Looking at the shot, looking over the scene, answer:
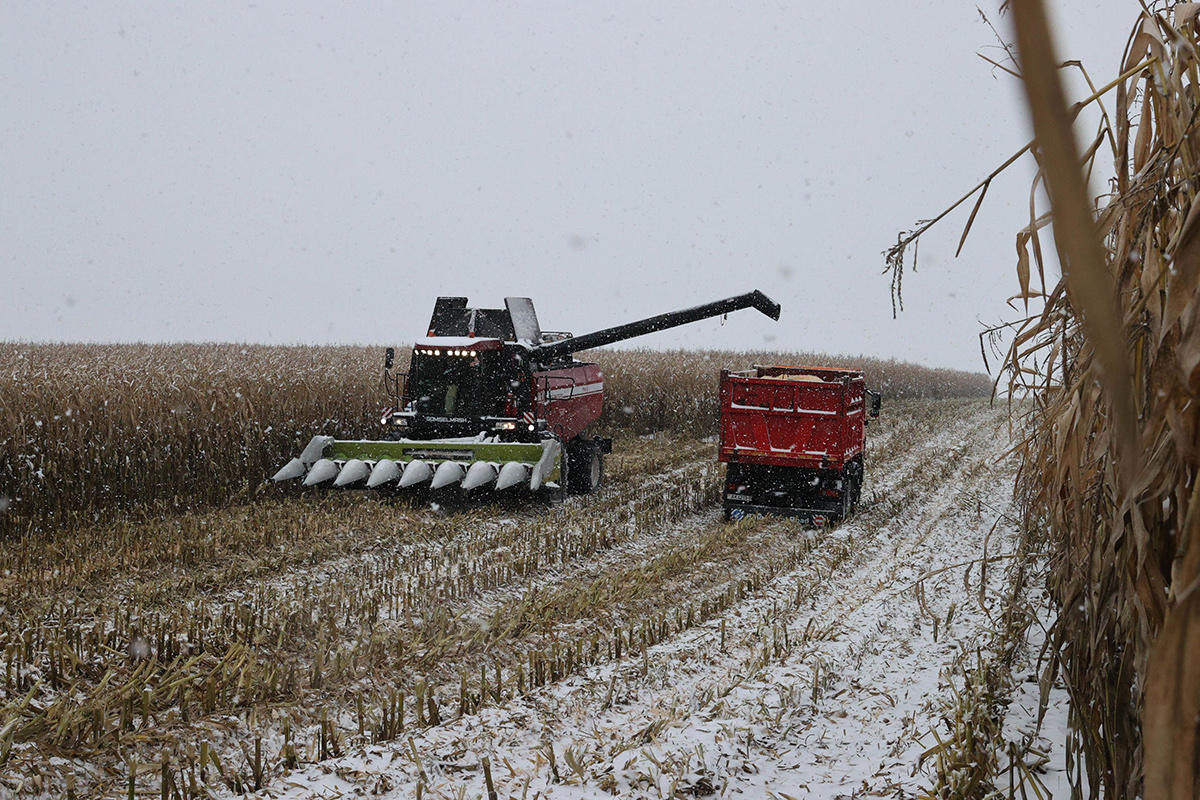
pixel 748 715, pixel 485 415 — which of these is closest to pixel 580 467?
pixel 485 415

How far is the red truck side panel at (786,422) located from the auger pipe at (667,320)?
179cm

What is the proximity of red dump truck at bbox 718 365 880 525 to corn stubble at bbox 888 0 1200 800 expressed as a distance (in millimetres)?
7514

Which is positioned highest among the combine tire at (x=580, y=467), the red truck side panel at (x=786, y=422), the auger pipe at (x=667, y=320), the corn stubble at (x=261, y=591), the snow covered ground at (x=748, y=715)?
the auger pipe at (x=667, y=320)

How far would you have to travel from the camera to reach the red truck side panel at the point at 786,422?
1097 cm

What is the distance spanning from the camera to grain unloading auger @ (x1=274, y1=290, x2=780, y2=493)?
1096 centimetres

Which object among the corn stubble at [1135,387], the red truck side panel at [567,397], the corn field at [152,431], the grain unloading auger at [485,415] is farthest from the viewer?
the red truck side panel at [567,397]

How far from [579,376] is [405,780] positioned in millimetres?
9619

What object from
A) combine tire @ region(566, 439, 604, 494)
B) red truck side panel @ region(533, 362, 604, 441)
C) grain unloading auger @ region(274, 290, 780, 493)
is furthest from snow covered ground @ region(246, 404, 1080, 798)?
combine tire @ region(566, 439, 604, 494)

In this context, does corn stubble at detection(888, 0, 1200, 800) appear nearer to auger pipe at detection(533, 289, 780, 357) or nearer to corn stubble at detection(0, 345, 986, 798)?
corn stubble at detection(0, 345, 986, 798)

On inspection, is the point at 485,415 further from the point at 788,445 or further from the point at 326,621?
the point at 326,621

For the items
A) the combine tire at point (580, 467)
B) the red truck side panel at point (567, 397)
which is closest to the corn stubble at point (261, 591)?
the combine tire at point (580, 467)

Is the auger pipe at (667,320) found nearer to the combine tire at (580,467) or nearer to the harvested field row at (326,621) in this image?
the combine tire at (580,467)

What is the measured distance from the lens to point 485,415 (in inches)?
468

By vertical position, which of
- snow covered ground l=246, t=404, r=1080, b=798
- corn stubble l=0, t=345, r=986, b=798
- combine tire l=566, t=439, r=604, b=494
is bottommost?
snow covered ground l=246, t=404, r=1080, b=798
